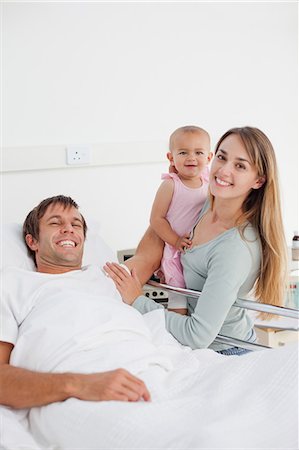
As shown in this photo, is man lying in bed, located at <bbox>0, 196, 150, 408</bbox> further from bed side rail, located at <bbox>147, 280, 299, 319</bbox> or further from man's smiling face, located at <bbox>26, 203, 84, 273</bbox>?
bed side rail, located at <bbox>147, 280, 299, 319</bbox>

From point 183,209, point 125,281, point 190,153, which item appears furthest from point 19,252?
point 190,153

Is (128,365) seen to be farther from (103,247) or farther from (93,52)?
(93,52)

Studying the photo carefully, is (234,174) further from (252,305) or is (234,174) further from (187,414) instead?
(187,414)

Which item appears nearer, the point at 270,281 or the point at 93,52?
the point at 270,281

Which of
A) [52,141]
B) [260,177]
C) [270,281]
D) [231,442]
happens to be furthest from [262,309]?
[52,141]

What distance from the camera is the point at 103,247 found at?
2.45 meters

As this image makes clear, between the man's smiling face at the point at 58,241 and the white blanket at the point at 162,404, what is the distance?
0.90 ft

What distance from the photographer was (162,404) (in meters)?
1.54

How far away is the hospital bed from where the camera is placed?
4.69 ft

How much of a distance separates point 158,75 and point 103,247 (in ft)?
4.00

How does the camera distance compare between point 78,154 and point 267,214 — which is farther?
point 78,154

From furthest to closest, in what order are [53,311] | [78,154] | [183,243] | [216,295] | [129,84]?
[129,84]
[78,154]
[183,243]
[216,295]
[53,311]

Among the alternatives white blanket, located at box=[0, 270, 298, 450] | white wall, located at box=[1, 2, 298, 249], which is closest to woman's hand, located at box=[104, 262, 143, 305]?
white blanket, located at box=[0, 270, 298, 450]

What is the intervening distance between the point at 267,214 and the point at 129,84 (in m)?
1.41
